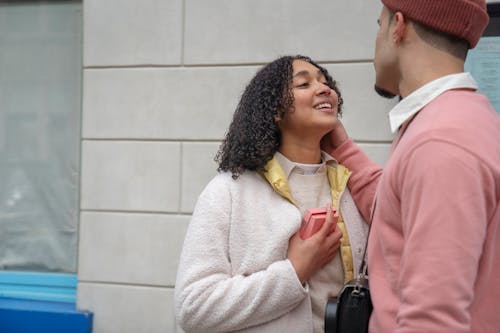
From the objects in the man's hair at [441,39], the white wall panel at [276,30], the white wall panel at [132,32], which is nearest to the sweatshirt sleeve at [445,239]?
the man's hair at [441,39]

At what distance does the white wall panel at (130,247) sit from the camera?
3.95m

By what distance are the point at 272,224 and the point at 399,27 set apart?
0.78m

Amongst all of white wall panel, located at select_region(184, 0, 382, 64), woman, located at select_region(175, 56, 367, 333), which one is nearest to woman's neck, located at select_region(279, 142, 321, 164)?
woman, located at select_region(175, 56, 367, 333)

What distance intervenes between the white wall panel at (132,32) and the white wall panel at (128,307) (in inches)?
57.4

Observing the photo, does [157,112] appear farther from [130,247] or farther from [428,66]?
[428,66]

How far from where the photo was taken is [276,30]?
3762 millimetres

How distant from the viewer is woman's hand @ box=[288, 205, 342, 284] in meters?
2.02

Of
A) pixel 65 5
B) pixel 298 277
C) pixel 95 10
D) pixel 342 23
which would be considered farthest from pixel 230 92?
pixel 298 277

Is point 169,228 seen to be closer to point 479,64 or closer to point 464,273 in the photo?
point 479,64

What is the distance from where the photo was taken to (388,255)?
1567mm

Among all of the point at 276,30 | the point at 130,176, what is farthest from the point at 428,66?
the point at 130,176

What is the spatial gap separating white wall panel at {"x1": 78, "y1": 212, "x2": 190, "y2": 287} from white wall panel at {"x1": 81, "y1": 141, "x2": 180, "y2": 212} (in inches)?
3.2

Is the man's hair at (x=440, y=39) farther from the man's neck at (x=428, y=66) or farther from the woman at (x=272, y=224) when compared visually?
the woman at (x=272, y=224)

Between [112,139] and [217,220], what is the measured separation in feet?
7.13
